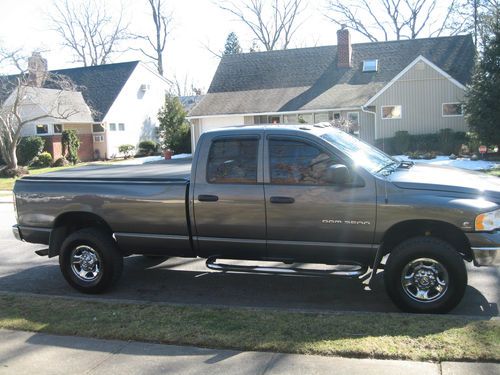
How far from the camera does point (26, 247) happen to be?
9.55 metres

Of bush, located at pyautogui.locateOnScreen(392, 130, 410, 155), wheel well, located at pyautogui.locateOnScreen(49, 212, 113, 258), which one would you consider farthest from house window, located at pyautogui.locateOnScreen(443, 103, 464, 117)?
wheel well, located at pyautogui.locateOnScreen(49, 212, 113, 258)

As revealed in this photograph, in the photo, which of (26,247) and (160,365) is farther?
(26,247)

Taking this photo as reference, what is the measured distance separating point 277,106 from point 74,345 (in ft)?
96.5

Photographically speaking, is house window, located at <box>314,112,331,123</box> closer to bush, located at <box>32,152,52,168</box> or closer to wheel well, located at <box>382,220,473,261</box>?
bush, located at <box>32,152,52,168</box>

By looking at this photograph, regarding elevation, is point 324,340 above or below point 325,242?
below

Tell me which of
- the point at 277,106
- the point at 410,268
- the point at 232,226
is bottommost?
the point at 410,268

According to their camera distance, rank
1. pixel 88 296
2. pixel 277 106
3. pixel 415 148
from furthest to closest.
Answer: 1. pixel 277 106
2. pixel 415 148
3. pixel 88 296

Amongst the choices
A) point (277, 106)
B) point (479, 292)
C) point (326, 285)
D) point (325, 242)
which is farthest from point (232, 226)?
point (277, 106)

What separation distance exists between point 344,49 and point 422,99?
25.1ft

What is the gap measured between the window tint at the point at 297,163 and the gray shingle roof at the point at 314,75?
26034 millimetres

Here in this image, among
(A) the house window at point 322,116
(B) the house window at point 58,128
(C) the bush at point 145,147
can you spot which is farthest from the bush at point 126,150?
(A) the house window at point 322,116

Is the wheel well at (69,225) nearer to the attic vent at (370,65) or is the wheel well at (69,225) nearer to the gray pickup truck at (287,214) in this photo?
the gray pickup truck at (287,214)

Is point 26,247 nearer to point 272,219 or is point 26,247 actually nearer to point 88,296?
point 88,296

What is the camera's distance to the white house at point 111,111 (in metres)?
35.0
